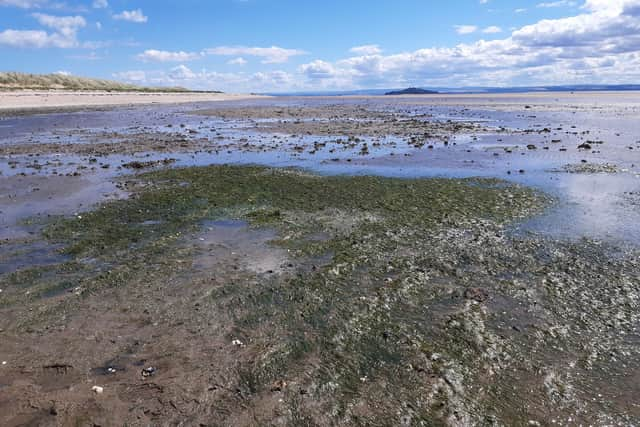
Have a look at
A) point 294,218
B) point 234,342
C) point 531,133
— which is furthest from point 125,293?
point 531,133

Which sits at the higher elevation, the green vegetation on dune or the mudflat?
the green vegetation on dune

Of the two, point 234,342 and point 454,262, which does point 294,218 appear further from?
point 234,342

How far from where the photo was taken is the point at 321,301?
7871mm

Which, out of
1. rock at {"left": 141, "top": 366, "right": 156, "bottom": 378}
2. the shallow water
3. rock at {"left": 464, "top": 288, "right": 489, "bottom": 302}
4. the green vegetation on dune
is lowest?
rock at {"left": 141, "top": 366, "right": 156, "bottom": 378}

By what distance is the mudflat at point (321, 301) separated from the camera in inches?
215

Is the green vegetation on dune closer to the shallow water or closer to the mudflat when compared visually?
the shallow water

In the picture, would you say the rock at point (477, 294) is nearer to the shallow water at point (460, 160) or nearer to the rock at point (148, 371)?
the shallow water at point (460, 160)

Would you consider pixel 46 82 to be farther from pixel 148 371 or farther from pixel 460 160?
pixel 148 371

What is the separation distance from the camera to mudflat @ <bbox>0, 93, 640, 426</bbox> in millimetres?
5457

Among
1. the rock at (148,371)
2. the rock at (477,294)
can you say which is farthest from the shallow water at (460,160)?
the rock at (148,371)

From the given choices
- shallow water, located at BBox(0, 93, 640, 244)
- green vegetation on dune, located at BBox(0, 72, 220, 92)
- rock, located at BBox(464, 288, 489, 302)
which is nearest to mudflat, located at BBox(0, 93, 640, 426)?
rock, located at BBox(464, 288, 489, 302)

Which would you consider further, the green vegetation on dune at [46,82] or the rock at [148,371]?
the green vegetation on dune at [46,82]

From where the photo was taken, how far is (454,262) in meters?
9.45

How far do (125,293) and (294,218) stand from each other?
5.52 meters
